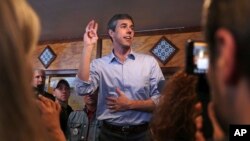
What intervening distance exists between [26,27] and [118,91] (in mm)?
1540

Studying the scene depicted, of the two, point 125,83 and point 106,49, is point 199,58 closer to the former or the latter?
point 125,83

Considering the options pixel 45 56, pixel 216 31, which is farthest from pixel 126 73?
pixel 45 56

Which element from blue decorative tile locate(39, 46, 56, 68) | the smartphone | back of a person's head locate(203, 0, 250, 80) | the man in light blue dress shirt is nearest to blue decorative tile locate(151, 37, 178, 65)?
blue decorative tile locate(39, 46, 56, 68)

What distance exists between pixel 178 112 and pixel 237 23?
542 mm

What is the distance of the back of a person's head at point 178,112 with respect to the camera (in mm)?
1022

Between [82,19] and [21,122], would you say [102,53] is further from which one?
[21,122]

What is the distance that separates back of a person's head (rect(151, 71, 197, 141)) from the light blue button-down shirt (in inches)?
41.7

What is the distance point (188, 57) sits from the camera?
723mm

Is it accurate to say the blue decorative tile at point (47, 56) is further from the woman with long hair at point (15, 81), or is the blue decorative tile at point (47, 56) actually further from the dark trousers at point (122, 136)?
the woman with long hair at point (15, 81)

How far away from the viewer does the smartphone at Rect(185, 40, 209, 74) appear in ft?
2.28

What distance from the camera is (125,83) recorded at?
7.34 ft

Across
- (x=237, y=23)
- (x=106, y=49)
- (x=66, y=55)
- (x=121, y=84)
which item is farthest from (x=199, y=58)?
(x=66, y=55)

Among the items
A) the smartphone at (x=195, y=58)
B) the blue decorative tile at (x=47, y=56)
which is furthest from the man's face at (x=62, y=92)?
the smartphone at (x=195, y=58)

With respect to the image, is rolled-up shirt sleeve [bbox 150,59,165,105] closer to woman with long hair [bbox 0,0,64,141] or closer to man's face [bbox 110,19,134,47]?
man's face [bbox 110,19,134,47]
